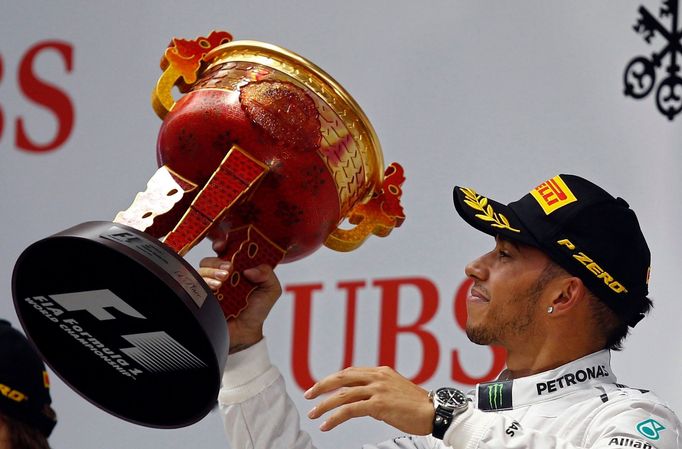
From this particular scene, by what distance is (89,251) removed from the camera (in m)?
1.36

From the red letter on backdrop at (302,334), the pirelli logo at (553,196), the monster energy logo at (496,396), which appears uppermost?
the pirelli logo at (553,196)

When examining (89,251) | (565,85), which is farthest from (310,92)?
(565,85)

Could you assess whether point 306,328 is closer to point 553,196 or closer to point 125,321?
point 553,196

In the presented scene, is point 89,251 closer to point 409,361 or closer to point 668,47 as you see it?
point 409,361

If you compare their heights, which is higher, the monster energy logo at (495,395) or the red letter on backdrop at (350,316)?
the monster energy logo at (495,395)

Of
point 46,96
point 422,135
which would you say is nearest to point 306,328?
point 422,135

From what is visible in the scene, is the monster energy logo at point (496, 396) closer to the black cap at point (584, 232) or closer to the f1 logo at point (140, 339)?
the black cap at point (584, 232)

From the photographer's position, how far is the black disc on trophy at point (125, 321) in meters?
1.35

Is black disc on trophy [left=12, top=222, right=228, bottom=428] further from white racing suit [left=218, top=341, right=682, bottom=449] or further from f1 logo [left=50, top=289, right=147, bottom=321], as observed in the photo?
white racing suit [left=218, top=341, right=682, bottom=449]

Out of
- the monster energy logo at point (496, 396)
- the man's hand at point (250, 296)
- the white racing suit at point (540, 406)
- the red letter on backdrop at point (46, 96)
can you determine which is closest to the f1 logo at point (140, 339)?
the man's hand at point (250, 296)

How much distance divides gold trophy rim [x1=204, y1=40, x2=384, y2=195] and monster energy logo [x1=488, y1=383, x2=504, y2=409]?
40cm

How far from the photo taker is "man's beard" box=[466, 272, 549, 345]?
179 centimetres

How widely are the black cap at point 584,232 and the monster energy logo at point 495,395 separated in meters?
0.21

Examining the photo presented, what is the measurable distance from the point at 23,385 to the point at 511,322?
111 cm
